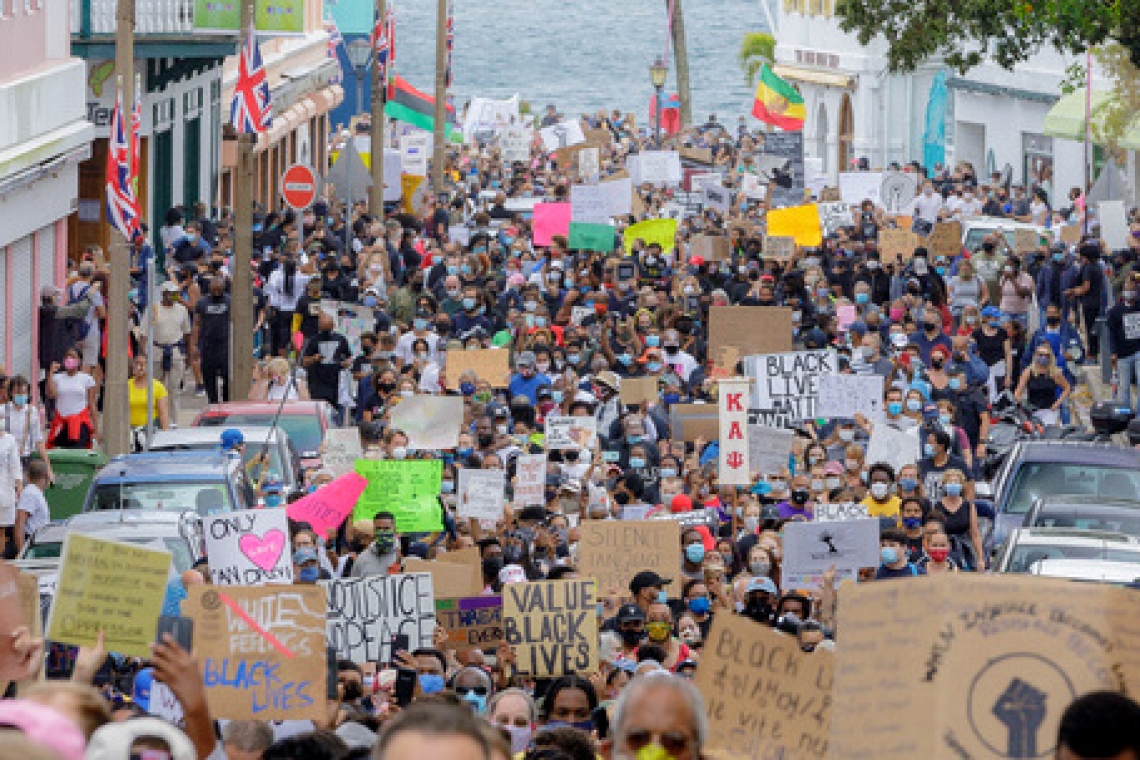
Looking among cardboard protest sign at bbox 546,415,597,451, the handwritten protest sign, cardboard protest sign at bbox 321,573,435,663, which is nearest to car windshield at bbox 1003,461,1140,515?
the handwritten protest sign

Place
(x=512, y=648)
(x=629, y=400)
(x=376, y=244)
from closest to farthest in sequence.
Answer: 1. (x=512, y=648)
2. (x=629, y=400)
3. (x=376, y=244)

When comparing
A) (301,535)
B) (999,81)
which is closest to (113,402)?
(301,535)

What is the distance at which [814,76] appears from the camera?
74.4 meters

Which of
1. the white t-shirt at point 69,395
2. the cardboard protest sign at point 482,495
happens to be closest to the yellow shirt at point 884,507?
the cardboard protest sign at point 482,495

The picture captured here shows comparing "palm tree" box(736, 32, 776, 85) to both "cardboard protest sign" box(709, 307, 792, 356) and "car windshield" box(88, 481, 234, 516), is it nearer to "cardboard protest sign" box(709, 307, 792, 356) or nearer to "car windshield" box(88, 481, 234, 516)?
"cardboard protest sign" box(709, 307, 792, 356)

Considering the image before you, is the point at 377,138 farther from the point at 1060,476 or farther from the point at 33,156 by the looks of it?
the point at 1060,476

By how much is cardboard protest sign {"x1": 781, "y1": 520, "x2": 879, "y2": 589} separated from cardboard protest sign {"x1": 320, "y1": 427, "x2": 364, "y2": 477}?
500cm

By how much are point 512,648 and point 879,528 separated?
3.36 m

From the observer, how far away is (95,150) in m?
38.6

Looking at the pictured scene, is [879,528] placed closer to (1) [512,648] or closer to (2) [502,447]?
(1) [512,648]

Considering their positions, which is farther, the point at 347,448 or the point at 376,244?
the point at 376,244

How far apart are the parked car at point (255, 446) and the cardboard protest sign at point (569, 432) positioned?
6.13 feet

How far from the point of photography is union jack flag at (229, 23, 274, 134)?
30.4 m

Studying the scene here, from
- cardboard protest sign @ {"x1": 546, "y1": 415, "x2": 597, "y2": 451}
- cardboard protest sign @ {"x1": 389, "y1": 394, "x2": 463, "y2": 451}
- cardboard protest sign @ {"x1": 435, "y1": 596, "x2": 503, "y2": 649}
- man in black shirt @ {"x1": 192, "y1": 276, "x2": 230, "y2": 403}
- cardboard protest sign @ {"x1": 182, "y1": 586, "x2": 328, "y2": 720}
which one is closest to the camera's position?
cardboard protest sign @ {"x1": 182, "y1": 586, "x2": 328, "y2": 720}
